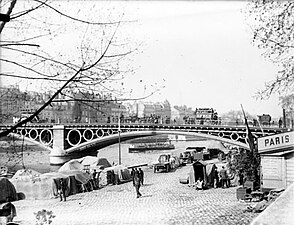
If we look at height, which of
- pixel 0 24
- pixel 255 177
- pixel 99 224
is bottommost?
pixel 99 224

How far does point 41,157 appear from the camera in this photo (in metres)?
3.75

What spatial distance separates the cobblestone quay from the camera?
1668 mm

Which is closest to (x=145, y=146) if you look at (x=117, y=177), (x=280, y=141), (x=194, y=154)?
(x=194, y=154)

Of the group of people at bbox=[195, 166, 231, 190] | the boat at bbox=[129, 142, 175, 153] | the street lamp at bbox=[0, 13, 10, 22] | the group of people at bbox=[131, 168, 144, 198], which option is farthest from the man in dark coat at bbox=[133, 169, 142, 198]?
the boat at bbox=[129, 142, 175, 153]

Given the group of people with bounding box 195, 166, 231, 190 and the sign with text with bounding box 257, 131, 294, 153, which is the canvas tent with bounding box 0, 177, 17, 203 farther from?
the sign with text with bounding box 257, 131, 294, 153

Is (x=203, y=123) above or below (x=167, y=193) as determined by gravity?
above

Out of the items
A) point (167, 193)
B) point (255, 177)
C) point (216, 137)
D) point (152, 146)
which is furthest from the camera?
point (152, 146)

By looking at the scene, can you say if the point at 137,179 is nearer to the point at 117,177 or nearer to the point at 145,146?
the point at 117,177

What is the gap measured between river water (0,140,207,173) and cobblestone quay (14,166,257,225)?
0.90 ft

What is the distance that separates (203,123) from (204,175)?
16.3 inches

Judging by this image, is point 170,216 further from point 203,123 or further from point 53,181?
point 53,181

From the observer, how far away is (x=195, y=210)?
1758mm

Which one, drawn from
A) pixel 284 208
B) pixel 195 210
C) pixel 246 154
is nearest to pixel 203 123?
pixel 246 154

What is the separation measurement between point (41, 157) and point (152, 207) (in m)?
2.17
